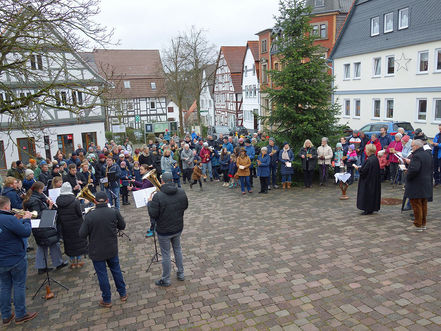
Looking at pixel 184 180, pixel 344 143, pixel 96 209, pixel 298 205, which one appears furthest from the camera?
pixel 184 180

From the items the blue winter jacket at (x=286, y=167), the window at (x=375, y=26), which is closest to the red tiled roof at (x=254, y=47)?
the window at (x=375, y=26)

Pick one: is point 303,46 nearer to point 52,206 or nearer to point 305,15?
point 305,15

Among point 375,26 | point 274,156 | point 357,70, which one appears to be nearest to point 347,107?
point 357,70

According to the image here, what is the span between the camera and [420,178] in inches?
313

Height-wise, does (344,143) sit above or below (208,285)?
above

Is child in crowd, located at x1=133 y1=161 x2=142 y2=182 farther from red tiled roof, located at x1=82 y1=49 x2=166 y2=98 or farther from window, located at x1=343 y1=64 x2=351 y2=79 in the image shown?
red tiled roof, located at x1=82 y1=49 x2=166 y2=98

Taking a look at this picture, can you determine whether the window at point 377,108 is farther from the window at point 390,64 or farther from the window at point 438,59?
the window at point 438,59

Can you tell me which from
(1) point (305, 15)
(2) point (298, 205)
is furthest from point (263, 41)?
(2) point (298, 205)

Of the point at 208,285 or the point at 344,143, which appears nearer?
the point at 208,285

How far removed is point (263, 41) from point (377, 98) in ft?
65.7

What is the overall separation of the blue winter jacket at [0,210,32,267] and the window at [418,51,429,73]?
88.4 ft

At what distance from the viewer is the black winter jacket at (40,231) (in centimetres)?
686

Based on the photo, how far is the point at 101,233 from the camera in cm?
572

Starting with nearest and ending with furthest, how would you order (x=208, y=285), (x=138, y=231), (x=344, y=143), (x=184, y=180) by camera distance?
(x=208, y=285)
(x=138, y=231)
(x=344, y=143)
(x=184, y=180)
